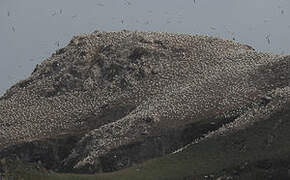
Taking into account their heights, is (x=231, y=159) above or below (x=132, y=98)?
below

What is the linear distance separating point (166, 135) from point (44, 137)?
2202cm

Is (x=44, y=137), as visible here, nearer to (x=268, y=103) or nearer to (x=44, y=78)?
(x=44, y=78)

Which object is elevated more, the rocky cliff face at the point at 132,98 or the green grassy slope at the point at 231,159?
the rocky cliff face at the point at 132,98

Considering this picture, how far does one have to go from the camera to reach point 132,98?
90.6 m

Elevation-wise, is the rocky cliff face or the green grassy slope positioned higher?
the rocky cliff face

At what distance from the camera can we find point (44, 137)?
86.1 m

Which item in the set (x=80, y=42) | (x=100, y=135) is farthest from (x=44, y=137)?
(x=80, y=42)

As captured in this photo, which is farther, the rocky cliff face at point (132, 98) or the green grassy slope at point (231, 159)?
the rocky cliff face at point (132, 98)

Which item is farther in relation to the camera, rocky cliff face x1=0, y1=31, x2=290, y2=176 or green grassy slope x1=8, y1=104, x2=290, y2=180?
rocky cliff face x1=0, y1=31, x2=290, y2=176

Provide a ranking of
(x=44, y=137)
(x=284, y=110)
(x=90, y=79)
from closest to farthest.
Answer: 1. (x=284, y=110)
2. (x=44, y=137)
3. (x=90, y=79)

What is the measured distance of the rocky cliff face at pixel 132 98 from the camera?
70.0 m

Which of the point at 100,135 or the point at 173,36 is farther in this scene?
the point at 173,36

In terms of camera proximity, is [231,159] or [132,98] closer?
[231,159]

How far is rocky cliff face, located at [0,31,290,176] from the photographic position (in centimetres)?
7000
